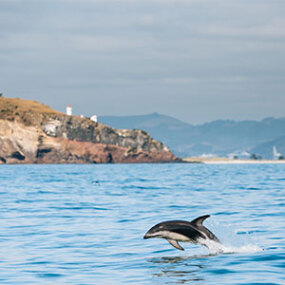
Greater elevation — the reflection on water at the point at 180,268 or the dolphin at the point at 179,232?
the dolphin at the point at 179,232

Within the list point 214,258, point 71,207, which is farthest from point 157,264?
point 71,207

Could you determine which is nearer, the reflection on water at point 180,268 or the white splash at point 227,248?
the reflection on water at point 180,268

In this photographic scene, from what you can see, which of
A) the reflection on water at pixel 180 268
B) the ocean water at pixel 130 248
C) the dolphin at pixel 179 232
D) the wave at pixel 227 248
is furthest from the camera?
the wave at pixel 227 248

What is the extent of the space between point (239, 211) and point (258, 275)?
57.3ft

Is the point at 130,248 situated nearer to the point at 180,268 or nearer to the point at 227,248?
the point at 227,248

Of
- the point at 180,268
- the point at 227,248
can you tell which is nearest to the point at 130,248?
the point at 227,248

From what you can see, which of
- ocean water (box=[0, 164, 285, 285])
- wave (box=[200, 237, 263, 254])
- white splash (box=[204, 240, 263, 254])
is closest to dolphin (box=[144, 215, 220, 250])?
wave (box=[200, 237, 263, 254])

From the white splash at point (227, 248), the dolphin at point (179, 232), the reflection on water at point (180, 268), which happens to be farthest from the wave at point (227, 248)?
the dolphin at point (179, 232)

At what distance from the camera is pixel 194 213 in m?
32.9

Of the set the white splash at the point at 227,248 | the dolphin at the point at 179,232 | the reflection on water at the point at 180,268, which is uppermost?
the dolphin at the point at 179,232

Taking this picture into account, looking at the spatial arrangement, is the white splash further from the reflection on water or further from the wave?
the reflection on water

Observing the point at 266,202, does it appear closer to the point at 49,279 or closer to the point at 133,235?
the point at 133,235

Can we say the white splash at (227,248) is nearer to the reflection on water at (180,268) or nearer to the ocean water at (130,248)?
the ocean water at (130,248)

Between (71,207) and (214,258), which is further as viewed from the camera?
(71,207)
